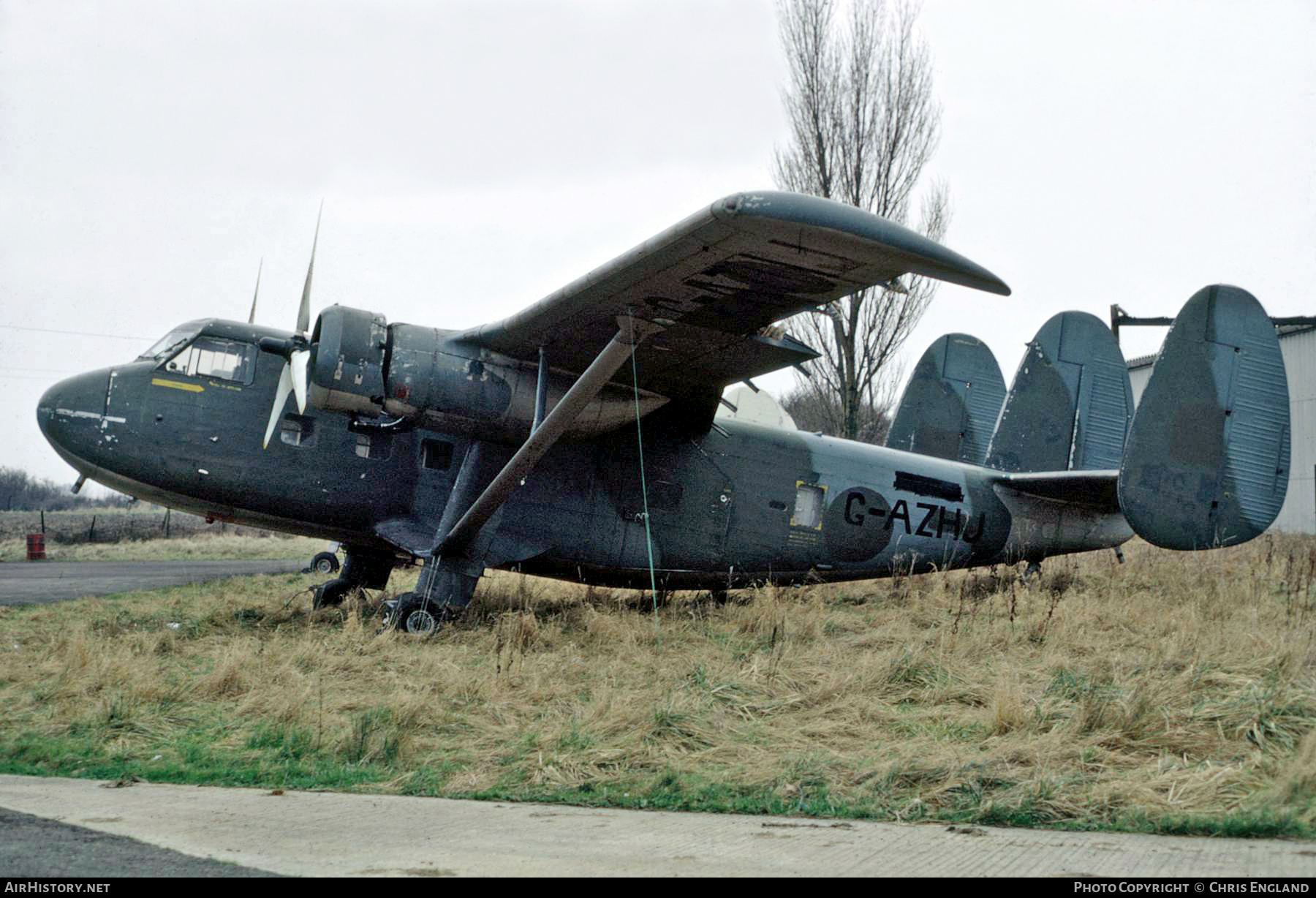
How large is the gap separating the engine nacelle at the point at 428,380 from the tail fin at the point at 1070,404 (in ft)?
21.0

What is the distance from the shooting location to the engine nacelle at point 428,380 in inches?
401

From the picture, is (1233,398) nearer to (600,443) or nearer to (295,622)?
(600,443)

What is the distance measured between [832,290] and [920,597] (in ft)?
16.2

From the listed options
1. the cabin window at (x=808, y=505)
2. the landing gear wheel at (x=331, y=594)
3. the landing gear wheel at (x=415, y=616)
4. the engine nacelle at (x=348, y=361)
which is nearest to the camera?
the engine nacelle at (x=348, y=361)

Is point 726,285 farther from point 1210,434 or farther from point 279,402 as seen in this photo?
point 1210,434

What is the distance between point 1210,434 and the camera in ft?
34.2

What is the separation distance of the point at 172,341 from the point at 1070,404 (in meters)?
11.7

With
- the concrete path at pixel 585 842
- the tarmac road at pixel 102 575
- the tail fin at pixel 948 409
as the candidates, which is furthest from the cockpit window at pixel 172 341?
the tail fin at pixel 948 409

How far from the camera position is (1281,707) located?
544 centimetres

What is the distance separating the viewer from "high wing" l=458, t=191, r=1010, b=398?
6.93m

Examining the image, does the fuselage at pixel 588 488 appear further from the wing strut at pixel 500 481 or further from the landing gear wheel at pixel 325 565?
the landing gear wheel at pixel 325 565

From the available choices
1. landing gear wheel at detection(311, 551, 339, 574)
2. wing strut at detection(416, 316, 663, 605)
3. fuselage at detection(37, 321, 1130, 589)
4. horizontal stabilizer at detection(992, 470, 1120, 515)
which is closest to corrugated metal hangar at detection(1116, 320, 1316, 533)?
horizontal stabilizer at detection(992, 470, 1120, 515)

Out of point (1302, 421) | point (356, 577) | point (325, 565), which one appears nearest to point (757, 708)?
point (356, 577)

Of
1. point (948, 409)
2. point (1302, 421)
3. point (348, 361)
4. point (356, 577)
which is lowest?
point (356, 577)
